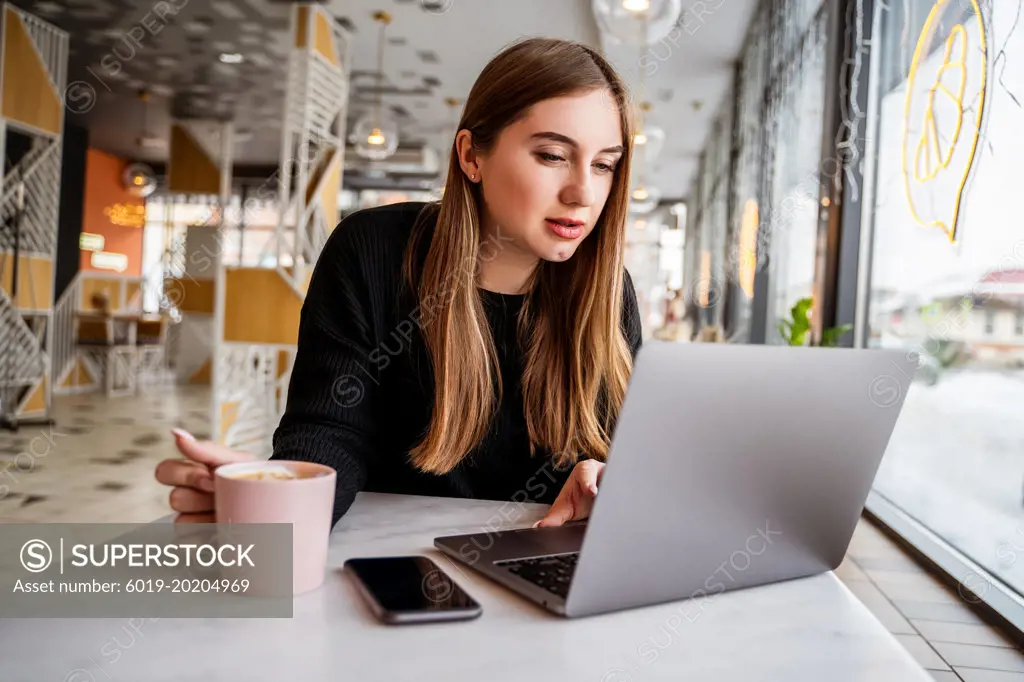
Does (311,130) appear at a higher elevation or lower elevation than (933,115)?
higher

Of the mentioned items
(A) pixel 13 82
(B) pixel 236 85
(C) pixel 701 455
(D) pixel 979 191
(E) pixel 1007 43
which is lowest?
(C) pixel 701 455

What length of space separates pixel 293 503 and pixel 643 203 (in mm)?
8591

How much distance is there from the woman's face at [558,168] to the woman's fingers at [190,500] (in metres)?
0.54

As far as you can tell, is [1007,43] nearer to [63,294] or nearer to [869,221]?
A: [869,221]

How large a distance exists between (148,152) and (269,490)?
1268 centimetres

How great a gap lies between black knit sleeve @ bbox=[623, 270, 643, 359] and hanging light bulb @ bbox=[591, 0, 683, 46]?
2051 millimetres

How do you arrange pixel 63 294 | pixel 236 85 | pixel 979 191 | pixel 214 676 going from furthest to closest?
pixel 63 294
pixel 236 85
pixel 979 191
pixel 214 676

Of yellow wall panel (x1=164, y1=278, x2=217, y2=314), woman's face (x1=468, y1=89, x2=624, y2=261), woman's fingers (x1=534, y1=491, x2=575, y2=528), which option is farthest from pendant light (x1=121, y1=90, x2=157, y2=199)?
woman's fingers (x1=534, y1=491, x2=575, y2=528)

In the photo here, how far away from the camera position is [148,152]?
11797 mm

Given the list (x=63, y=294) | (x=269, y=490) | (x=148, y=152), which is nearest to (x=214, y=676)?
(x=269, y=490)

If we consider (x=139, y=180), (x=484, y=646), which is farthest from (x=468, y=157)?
(x=139, y=180)

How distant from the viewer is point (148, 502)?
3695mm

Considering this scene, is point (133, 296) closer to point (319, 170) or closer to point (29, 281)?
point (29, 281)

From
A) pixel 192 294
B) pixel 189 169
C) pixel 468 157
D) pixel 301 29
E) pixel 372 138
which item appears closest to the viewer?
pixel 468 157
